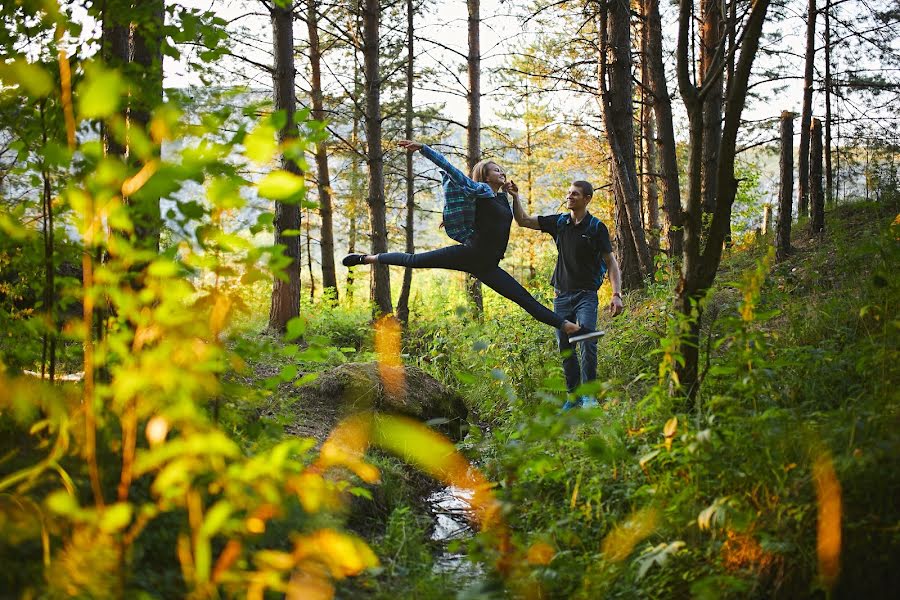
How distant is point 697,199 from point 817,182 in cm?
A: 827

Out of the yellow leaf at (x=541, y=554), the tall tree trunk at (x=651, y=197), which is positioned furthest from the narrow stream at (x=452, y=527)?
the tall tree trunk at (x=651, y=197)

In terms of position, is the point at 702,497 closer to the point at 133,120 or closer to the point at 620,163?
the point at 133,120

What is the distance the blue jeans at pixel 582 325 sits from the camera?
5926 mm

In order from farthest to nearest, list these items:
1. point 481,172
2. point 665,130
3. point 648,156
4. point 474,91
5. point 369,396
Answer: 1. point 648,156
2. point 474,91
3. point 665,130
4. point 481,172
5. point 369,396

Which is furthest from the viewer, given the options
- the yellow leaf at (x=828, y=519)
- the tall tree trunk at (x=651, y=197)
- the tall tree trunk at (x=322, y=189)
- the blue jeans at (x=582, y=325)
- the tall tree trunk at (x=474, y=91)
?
the tall tree trunk at (x=322, y=189)

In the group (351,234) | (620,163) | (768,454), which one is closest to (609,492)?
(768,454)

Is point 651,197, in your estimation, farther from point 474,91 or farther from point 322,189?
point 322,189

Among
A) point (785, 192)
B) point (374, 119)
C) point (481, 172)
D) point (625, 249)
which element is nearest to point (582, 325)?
point (481, 172)

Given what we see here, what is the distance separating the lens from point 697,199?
4035mm

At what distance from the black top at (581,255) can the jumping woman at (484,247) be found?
373 mm

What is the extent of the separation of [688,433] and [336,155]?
17333 mm

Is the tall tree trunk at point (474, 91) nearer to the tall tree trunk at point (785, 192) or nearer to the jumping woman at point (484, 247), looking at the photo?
the tall tree trunk at point (785, 192)

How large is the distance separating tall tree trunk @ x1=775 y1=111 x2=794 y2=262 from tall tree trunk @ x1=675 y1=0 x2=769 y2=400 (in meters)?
6.83

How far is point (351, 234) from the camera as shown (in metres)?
26.1
